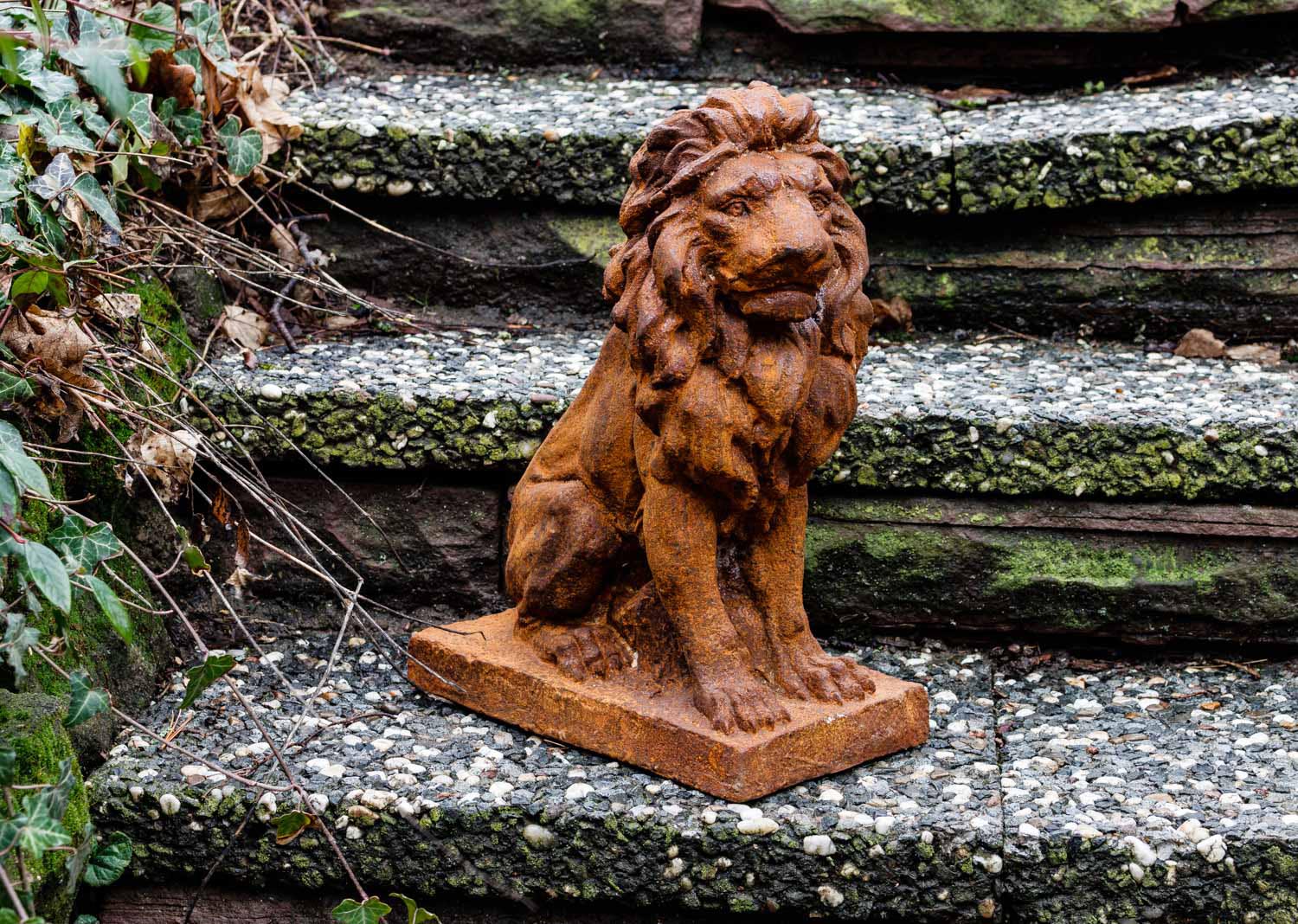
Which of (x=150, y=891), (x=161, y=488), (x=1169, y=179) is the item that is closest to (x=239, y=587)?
(x=161, y=488)

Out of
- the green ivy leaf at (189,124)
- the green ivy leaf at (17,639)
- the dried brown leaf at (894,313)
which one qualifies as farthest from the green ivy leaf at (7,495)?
the dried brown leaf at (894,313)

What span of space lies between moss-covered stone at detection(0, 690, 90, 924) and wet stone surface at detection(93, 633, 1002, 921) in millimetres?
111

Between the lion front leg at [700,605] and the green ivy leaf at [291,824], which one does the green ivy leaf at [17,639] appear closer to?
the green ivy leaf at [291,824]

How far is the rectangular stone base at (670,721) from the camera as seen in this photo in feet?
6.86

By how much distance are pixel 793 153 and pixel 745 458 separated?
40 centimetres

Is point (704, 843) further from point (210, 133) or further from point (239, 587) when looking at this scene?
point (210, 133)

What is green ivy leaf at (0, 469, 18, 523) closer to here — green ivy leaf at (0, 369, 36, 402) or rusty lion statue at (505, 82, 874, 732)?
green ivy leaf at (0, 369, 36, 402)

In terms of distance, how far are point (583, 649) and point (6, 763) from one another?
816mm

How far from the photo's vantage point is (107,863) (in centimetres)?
205

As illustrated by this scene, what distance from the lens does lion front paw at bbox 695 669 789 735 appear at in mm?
2092

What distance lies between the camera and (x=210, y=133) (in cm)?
299

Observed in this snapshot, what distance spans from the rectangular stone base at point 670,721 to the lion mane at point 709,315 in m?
0.31

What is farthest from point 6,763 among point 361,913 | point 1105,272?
point 1105,272

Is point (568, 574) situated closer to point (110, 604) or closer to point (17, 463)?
point (110, 604)
